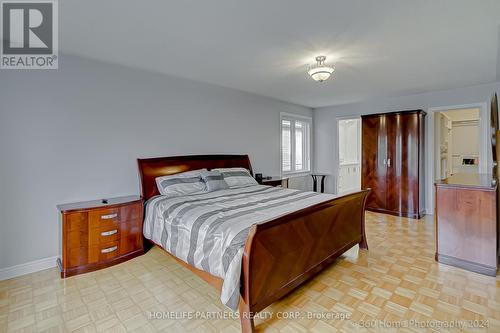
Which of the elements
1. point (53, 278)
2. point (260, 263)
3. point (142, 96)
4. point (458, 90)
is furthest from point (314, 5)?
point (458, 90)

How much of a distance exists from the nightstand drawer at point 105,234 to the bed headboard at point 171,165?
57 centimetres

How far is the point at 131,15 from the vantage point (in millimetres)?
2072

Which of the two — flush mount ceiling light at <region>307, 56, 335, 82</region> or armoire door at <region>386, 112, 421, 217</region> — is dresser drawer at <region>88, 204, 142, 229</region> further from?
armoire door at <region>386, 112, 421, 217</region>

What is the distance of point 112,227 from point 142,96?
5.96 feet

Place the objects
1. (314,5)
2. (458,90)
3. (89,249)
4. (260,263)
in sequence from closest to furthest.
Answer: (260,263), (314,5), (89,249), (458,90)

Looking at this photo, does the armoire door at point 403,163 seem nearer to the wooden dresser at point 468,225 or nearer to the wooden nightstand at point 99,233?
the wooden dresser at point 468,225

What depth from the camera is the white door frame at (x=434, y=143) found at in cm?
420

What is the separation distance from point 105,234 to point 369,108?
5599 millimetres

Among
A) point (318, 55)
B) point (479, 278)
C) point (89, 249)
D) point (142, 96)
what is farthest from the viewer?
point (142, 96)

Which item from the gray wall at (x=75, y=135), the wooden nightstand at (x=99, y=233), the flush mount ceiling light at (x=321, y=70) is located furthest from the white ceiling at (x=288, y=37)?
the wooden nightstand at (x=99, y=233)

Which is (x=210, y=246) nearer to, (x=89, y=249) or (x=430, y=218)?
(x=89, y=249)

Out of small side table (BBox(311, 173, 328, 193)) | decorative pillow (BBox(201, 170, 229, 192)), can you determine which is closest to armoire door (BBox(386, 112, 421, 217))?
small side table (BBox(311, 173, 328, 193))

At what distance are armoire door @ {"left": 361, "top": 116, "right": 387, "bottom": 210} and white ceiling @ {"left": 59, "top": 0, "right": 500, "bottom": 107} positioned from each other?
1.24 m

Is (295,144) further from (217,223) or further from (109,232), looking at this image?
(109,232)
